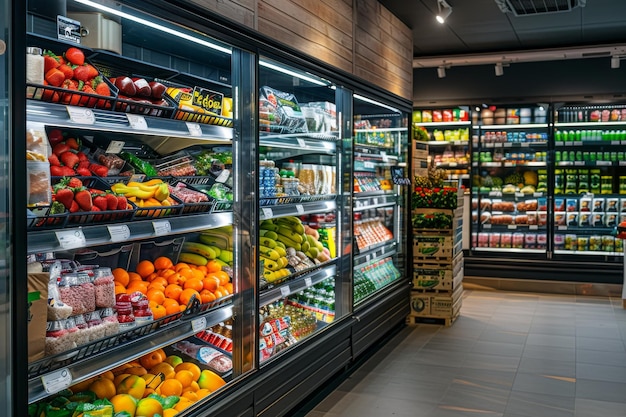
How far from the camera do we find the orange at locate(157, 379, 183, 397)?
2.94 meters

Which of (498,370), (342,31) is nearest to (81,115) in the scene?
(342,31)

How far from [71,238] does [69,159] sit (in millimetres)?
440

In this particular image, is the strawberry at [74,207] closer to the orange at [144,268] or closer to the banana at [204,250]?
the orange at [144,268]

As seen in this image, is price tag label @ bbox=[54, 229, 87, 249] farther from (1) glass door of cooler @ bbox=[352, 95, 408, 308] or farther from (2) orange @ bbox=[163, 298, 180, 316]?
(1) glass door of cooler @ bbox=[352, 95, 408, 308]

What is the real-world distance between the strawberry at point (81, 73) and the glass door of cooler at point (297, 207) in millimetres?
1261

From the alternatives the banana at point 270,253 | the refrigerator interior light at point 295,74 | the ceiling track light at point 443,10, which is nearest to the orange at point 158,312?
the banana at point 270,253

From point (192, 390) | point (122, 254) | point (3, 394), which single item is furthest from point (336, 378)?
point (3, 394)

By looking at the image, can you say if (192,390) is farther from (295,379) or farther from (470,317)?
(470,317)

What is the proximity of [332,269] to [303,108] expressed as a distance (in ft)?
3.92

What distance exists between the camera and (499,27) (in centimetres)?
721

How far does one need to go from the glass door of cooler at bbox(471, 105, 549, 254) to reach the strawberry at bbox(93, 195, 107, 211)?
24.0ft

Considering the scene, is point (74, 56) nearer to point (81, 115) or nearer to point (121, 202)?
point (81, 115)

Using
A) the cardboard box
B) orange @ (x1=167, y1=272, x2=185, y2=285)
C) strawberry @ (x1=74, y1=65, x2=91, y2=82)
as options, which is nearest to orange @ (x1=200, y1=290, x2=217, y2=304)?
orange @ (x1=167, y1=272, x2=185, y2=285)

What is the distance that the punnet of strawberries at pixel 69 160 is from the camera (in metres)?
2.46
